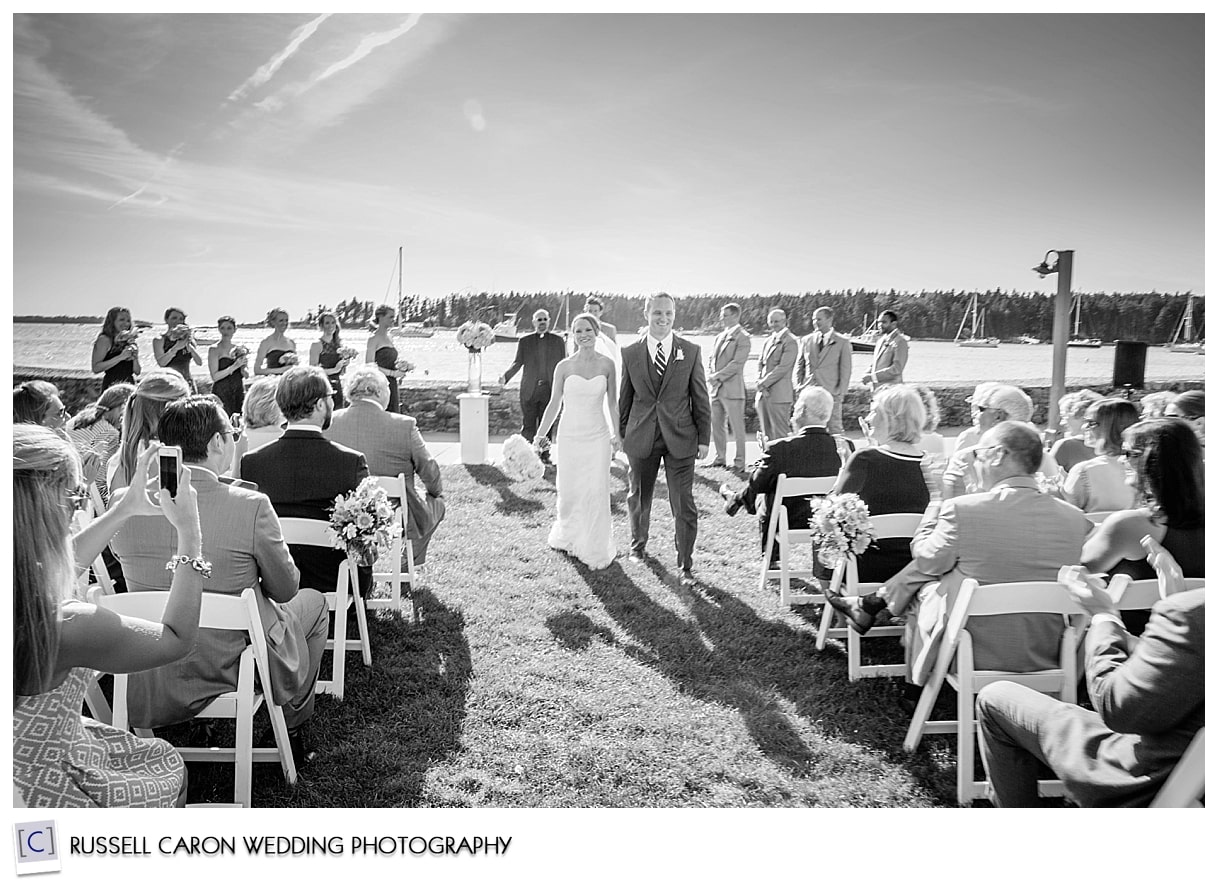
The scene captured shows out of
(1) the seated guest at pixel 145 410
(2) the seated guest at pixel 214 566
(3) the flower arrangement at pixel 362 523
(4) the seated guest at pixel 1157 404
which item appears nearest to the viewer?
(2) the seated guest at pixel 214 566

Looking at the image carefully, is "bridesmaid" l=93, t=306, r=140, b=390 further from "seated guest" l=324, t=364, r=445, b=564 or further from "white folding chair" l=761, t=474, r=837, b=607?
"white folding chair" l=761, t=474, r=837, b=607

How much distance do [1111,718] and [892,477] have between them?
81.3 inches

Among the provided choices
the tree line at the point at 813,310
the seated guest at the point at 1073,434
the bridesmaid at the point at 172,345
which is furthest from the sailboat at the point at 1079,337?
the bridesmaid at the point at 172,345

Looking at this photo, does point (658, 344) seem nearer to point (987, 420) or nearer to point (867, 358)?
point (987, 420)

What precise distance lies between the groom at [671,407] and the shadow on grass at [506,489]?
205cm

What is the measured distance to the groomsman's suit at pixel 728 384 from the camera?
911 centimetres

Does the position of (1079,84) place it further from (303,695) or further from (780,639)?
(303,695)

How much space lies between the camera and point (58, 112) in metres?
4.48

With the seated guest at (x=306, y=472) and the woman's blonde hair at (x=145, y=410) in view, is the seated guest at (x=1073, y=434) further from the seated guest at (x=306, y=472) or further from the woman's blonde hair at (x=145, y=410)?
the woman's blonde hair at (x=145, y=410)

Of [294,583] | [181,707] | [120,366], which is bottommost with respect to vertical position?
[181,707]

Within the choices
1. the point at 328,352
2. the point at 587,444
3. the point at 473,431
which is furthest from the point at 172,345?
→ the point at 587,444

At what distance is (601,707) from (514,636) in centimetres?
95

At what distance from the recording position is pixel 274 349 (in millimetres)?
8758
